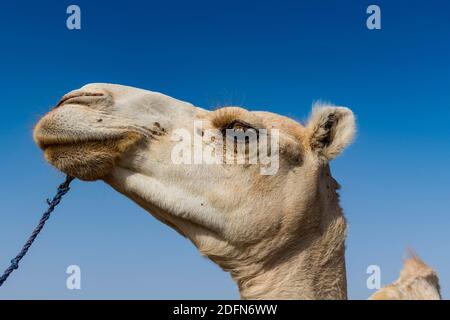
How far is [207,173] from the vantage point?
5.21m

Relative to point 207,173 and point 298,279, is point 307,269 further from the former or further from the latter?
point 207,173

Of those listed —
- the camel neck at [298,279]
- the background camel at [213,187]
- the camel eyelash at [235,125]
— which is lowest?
the camel neck at [298,279]

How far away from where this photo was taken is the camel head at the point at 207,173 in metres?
5.04

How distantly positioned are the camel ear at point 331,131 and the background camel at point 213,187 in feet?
1.01

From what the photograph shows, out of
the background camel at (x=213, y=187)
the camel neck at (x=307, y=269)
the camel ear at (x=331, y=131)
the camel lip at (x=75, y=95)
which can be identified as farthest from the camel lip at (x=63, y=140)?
the camel ear at (x=331, y=131)

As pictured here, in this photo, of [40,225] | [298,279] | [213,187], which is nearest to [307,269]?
[298,279]

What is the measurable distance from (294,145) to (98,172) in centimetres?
163

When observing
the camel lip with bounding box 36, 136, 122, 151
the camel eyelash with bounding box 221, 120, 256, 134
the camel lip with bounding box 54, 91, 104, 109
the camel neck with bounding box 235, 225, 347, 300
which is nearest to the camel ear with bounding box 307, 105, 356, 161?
the camel eyelash with bounding box 221, 120, 256, 134

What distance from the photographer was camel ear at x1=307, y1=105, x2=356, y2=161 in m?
5.70

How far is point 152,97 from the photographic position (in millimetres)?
5426

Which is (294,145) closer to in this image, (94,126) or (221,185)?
(221,185)

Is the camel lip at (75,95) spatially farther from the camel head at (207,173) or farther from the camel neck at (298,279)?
the camel neck at (298,279)
